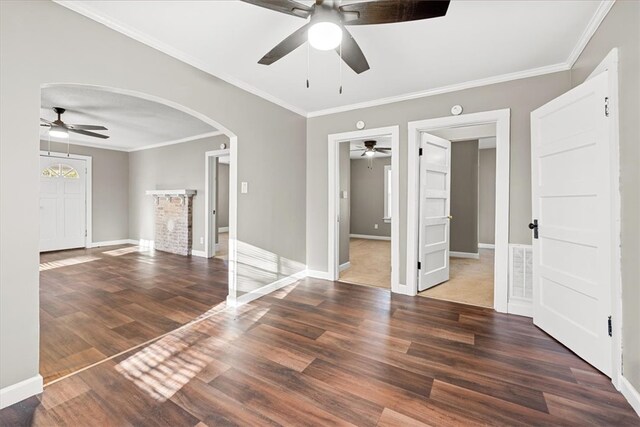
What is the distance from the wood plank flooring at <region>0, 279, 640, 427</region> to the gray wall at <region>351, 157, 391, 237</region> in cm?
607

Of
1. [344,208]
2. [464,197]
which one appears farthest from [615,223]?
[464,197]

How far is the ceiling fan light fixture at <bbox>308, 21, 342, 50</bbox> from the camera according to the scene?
1.65 meters

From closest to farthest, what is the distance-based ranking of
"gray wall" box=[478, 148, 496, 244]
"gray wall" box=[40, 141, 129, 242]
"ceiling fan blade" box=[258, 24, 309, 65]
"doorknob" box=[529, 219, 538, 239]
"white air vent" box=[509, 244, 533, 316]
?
"ceiling fan blade" box=[258, 24, 309, 65], "doorknob" box=[529, 219, 538, 239], "white air vent" box=[509, 244, 533, 316], "gray wall" box=[40, 141, 129, 242], "gray wall" box=[478, 148, 496, 244]

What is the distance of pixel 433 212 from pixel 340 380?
2626mm

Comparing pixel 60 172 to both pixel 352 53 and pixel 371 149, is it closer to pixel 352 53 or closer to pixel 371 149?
pixel 371 149

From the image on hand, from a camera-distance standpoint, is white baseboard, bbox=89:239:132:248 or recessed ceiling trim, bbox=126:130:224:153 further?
white baseboard, bbox=89:239:132:248

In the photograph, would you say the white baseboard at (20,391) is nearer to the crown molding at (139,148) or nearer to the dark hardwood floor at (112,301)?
the dark hardwood floor at (112,301)

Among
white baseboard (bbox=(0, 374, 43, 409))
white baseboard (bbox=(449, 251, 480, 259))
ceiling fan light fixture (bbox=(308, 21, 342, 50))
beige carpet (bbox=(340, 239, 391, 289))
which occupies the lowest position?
white baseboard (bbox=(0, 374, 43, 409))

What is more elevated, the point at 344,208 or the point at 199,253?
the point at 344,208

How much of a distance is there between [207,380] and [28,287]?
1.24 metres

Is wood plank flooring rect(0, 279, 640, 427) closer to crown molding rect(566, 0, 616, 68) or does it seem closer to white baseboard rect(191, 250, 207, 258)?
crown molding rect(566, 0, 616, 68)

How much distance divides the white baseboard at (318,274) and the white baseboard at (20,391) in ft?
10.1

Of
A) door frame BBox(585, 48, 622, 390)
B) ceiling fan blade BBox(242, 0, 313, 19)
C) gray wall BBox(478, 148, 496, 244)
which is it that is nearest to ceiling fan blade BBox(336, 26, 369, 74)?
ceiling fan blade BBox(242, 0, 313, 19)

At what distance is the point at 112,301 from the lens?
3266mm
